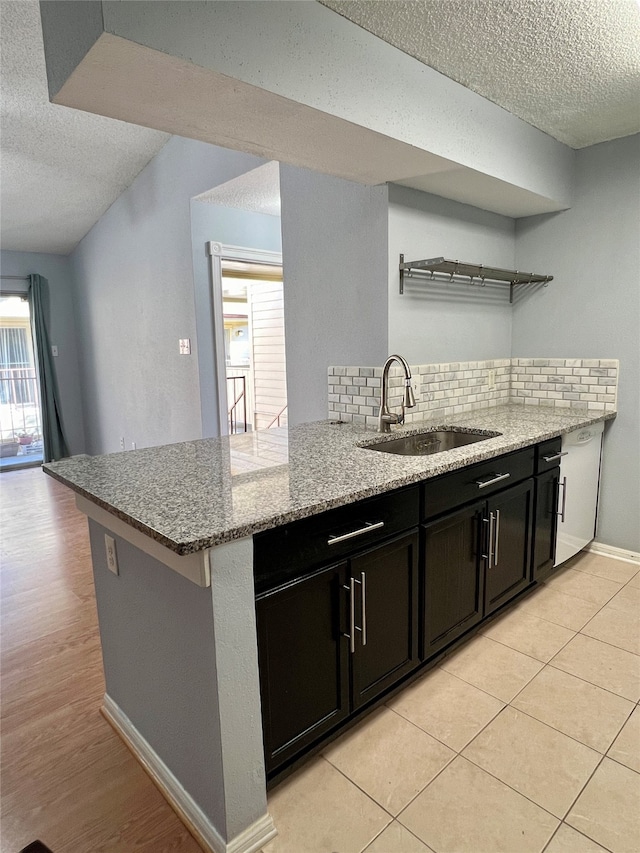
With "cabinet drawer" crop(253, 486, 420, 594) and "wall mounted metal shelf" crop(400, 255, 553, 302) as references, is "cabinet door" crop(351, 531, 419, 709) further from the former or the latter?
"wall mounted metal shelf" crop(400, 255, 553, 302)

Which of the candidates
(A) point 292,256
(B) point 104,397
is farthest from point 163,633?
(B) point 104,397

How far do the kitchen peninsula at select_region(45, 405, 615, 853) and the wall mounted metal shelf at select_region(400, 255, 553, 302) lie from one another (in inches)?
38.5

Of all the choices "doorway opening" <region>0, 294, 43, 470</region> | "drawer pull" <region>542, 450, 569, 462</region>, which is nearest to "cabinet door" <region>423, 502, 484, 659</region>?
"drawer pull" <region>542, 450, 569, 462</region>

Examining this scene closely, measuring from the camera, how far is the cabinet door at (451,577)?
1.89 metres

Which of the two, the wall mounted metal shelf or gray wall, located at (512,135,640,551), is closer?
the wall mounted metal shelf

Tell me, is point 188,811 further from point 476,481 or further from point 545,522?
point 545,522

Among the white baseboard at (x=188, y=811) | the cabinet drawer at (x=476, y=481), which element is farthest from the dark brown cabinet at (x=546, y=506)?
the white baseboard at (x=188, y=811)

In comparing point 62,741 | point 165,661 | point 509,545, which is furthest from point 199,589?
point 509,545

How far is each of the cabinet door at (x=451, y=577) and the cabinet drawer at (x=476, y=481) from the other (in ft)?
0.16

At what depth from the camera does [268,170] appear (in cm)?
330

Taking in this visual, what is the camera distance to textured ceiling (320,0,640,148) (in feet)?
5.24

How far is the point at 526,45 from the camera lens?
5.89 ft

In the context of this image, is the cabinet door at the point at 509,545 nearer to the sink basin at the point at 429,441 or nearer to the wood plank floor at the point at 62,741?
the sink basin at the point at 429,441

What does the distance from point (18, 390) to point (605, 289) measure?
20.0 feet
